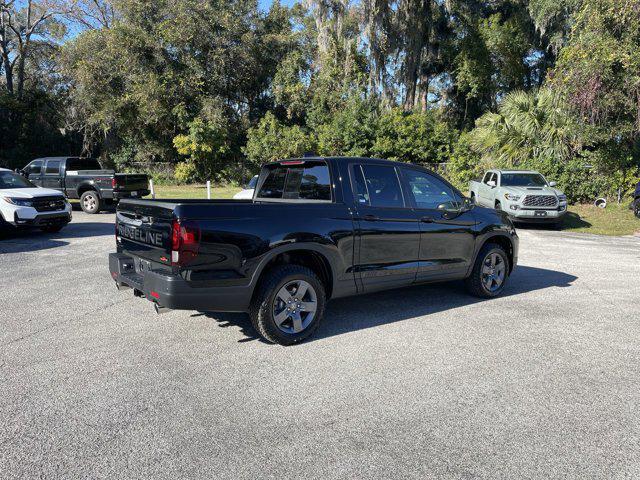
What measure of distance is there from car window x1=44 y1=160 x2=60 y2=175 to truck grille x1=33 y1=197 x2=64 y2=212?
5622 mm

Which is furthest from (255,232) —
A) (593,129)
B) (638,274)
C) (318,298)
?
(593,129)

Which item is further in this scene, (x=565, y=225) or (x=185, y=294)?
(x=565, y=225)

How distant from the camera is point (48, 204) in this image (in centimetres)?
1094

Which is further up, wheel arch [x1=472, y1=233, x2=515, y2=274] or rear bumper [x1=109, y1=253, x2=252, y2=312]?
wheel arch [x1=472, y1=233, x2=515, y2=274]

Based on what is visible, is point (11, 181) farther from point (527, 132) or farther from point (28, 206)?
point (527, 132)

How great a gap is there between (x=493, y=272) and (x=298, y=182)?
9.88ft

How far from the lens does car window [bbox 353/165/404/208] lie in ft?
16.6

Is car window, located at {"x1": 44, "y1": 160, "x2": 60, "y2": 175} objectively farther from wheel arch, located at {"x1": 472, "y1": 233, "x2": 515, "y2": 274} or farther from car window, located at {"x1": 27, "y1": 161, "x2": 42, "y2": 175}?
wheel arch, located at {"x1": 472, "y1": 233, "x2": 515, "y2": 274}

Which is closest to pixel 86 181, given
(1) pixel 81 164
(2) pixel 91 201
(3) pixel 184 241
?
(2) pixel 91 201

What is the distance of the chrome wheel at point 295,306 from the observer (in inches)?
175

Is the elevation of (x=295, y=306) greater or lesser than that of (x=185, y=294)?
lesser

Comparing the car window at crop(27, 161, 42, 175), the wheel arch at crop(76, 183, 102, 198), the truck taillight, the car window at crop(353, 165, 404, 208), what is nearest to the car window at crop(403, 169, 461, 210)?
the car window at crop(353, 165, 404, 208)

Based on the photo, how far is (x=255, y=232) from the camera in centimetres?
420

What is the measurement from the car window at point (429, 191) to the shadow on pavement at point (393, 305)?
50.0 inches
